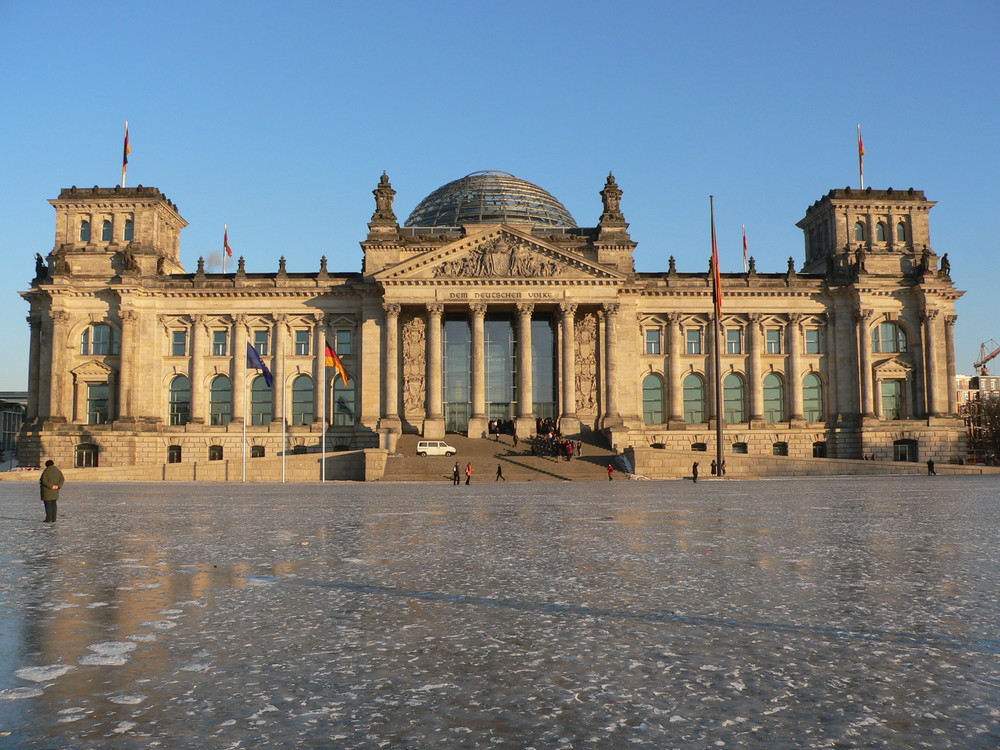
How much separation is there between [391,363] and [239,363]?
13622mm

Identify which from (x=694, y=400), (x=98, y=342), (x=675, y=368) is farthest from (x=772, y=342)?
(x=98, y=342)

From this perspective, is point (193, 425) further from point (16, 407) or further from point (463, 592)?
point (16, 407)

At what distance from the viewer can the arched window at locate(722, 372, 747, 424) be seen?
75.1 meters

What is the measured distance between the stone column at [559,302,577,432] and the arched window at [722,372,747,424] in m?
14.5

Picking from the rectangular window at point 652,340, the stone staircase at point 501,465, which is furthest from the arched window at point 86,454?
the rectangular window at point 652,340

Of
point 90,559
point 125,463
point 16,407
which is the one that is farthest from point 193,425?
point 16,407

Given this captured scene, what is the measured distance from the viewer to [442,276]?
6881cm

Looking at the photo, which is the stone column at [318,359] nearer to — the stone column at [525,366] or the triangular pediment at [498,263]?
the triangular pediment at [498,263]

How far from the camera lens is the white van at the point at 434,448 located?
201 ft

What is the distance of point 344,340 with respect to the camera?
244 feet

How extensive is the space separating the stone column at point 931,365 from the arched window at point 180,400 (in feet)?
201

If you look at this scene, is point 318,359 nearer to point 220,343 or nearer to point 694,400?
point 220,343

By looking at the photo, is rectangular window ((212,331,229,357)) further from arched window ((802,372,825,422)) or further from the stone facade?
arched window ((802,372,825,422))

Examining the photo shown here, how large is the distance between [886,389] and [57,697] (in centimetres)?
7798
